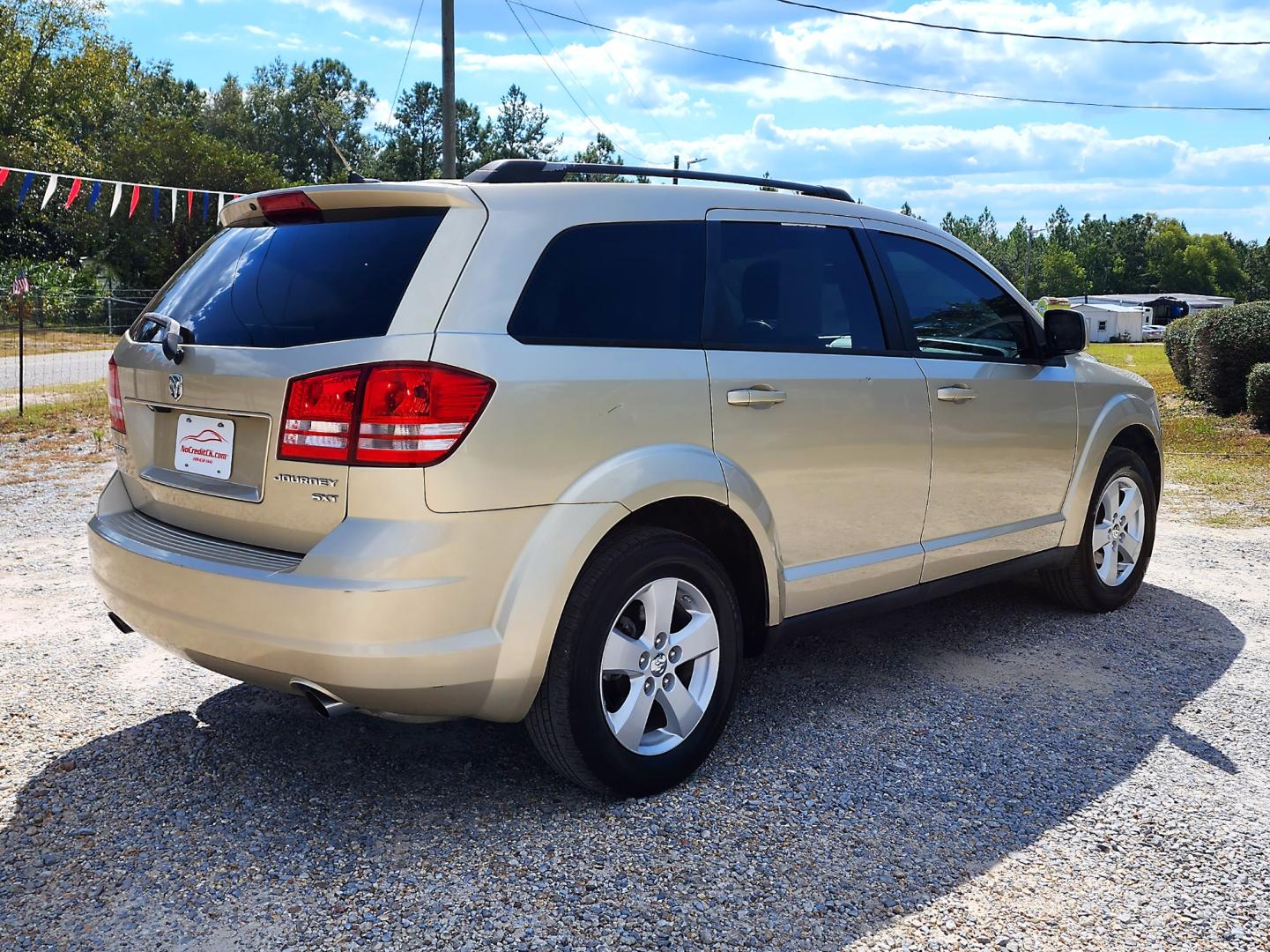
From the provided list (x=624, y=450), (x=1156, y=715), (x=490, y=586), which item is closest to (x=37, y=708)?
(x=490, y=586)

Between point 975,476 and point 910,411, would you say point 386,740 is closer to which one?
point 910,411

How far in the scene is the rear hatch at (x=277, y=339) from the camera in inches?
114

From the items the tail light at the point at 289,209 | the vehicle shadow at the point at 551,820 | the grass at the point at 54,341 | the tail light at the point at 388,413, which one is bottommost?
the vehicle shadow at the point at 551,820

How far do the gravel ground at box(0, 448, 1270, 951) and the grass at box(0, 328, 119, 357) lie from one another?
1931 centimetres

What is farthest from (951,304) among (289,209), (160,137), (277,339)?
(160,137)

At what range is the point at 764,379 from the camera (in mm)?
3645

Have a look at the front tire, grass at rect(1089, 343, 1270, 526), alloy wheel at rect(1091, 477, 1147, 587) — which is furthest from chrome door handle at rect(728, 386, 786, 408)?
grass at rect(1089, 343, 1270, 526)

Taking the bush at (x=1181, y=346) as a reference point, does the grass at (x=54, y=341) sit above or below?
below

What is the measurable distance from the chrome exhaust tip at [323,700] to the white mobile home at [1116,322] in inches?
4197

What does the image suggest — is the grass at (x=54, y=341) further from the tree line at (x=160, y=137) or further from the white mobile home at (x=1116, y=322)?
the white mobile home at (x=1116, y=322)

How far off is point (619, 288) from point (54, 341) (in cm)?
2331

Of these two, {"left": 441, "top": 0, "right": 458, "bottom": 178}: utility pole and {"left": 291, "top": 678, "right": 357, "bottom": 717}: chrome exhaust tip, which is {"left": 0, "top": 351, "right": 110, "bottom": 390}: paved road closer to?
{"left": 441, "top": 0, "right": 458, "bottom": 178}: utility pole

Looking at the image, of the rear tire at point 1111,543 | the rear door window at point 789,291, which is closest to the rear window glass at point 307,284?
the rear door window at point 789,291

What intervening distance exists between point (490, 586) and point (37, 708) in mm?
2265
